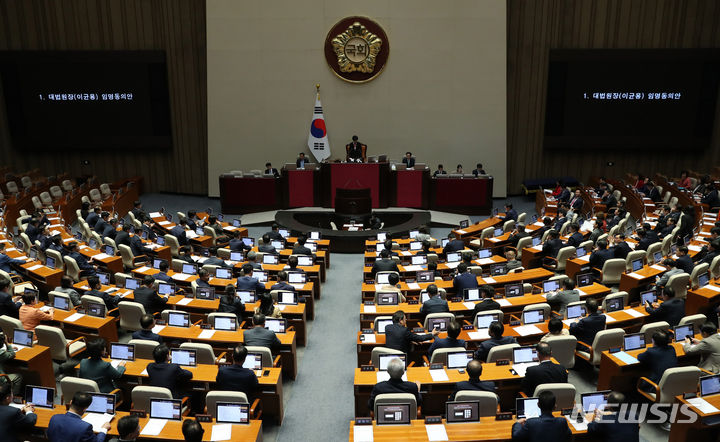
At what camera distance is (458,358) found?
705 centimetres

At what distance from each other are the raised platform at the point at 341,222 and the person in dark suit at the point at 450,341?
7.50m

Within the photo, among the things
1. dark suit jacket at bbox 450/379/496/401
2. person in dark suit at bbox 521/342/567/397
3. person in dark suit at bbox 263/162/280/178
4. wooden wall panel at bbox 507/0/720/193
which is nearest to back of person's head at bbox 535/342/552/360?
person in dark suit at bbox 521/342/567/397

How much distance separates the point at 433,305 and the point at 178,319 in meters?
3.94

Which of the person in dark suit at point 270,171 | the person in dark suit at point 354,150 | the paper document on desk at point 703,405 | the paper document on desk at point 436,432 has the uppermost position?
the person in dark suit at point 354,150

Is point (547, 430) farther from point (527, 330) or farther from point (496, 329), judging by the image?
point (527, 330)

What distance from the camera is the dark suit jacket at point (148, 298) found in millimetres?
9430

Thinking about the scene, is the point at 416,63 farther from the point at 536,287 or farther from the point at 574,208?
the point at 536,287

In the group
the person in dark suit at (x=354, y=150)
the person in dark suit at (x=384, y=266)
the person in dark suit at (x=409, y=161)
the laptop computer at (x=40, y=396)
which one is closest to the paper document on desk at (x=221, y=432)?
the laptop computer at (x=40, y=396)

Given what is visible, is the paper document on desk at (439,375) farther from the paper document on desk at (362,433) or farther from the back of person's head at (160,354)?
the back of person's head at (160,354)

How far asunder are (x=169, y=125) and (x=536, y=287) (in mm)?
16187

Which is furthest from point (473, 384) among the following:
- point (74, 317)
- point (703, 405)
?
point (74, 317)

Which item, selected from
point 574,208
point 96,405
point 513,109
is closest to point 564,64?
point 513,109

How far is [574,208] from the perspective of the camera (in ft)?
53.9

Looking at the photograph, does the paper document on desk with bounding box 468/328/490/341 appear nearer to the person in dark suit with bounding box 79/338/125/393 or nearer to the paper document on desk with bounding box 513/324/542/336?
the paper document on desk with bounding box 513/324/542/336
